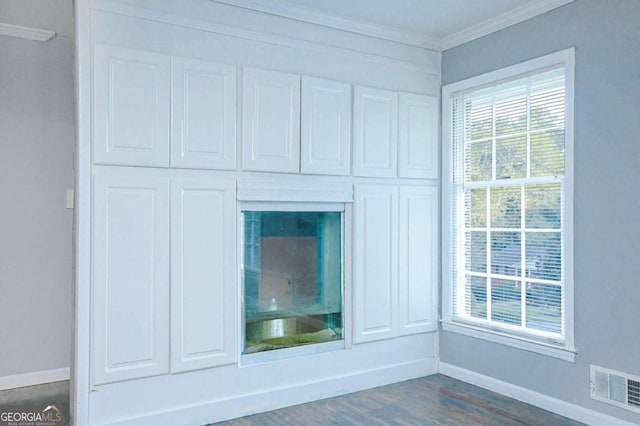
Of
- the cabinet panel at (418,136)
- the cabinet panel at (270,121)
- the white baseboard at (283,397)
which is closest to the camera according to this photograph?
the white baseboard at (283,397)

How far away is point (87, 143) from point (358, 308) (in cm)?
210

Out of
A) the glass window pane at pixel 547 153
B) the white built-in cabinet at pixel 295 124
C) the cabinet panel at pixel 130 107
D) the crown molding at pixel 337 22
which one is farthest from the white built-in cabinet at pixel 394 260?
the cabinet panel at pixel 130 107

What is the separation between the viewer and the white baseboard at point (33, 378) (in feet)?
12.6

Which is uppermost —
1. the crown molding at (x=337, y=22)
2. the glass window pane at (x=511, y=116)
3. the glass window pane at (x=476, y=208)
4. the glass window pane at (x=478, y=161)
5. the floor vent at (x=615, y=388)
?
the crown molding at (x=337, y=22)

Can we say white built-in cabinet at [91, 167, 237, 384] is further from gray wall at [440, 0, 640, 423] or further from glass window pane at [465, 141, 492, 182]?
gray wall at [440, 0, 640, 423]

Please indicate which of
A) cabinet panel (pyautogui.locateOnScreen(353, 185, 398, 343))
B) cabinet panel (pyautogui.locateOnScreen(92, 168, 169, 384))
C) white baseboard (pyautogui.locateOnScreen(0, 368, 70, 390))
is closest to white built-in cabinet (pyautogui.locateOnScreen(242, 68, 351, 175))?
cabinet panel (pyautogui.locateOnScreen(353, 185, 398, 343))

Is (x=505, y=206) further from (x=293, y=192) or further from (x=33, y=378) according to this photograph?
(x=33, y=378)

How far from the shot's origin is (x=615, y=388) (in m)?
2.96

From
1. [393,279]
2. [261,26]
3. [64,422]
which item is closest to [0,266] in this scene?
[64,422]

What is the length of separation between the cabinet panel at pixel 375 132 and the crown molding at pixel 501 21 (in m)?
0.65

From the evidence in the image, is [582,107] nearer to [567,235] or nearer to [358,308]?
[567,235]

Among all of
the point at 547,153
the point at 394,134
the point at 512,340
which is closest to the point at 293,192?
the point at 394,134

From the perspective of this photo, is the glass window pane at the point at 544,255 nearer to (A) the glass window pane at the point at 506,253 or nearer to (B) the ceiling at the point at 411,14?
(A) the glass window pane at the point at 506,253

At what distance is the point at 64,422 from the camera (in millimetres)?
3119
